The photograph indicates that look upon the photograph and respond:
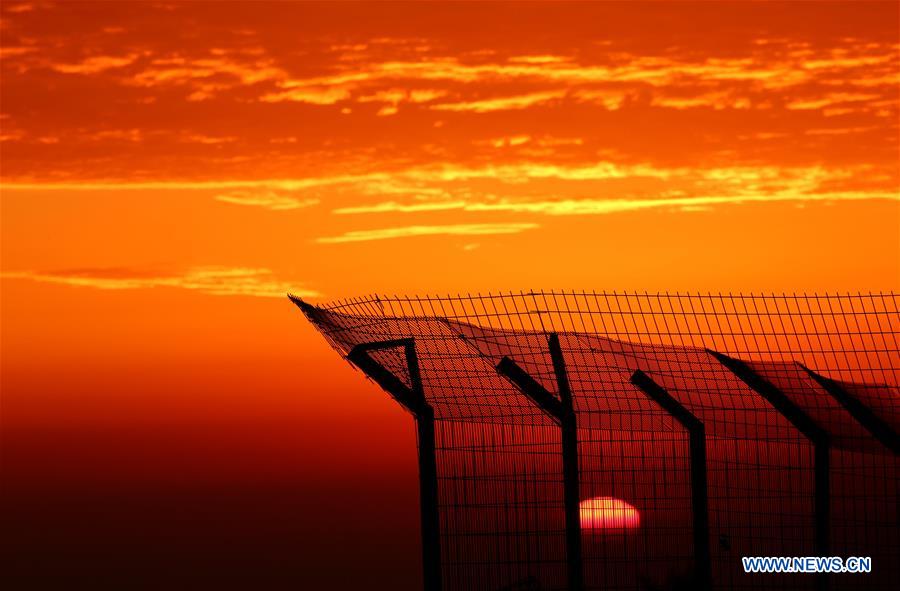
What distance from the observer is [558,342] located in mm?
10242

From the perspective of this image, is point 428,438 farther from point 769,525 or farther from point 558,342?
point 769,525

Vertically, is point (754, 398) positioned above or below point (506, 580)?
above

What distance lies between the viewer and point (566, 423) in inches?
389

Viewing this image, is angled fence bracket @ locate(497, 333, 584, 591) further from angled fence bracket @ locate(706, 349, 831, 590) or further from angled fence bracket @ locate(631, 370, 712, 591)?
angled fence bracket @ locate(706, 349, 831, 590)

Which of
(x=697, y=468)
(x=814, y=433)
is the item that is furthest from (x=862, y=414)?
(x=697, y=468)

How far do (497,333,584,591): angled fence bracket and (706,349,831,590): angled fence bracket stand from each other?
118cm

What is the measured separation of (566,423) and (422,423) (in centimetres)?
108

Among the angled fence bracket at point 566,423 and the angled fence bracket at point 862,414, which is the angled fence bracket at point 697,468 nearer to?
the angled fence bracket at point 566,423

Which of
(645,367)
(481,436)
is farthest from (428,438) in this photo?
(645,367)

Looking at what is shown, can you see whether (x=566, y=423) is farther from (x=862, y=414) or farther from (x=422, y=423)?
(x=862, y=414)

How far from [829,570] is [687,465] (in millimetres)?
1240

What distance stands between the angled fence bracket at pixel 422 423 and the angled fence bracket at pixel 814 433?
2232mm

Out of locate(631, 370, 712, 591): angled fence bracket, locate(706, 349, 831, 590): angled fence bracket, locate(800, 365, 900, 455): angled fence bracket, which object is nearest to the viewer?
locate(706, 349, 831, 590): angled fence bracket

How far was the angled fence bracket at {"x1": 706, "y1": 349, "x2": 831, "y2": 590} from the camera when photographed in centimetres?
966
